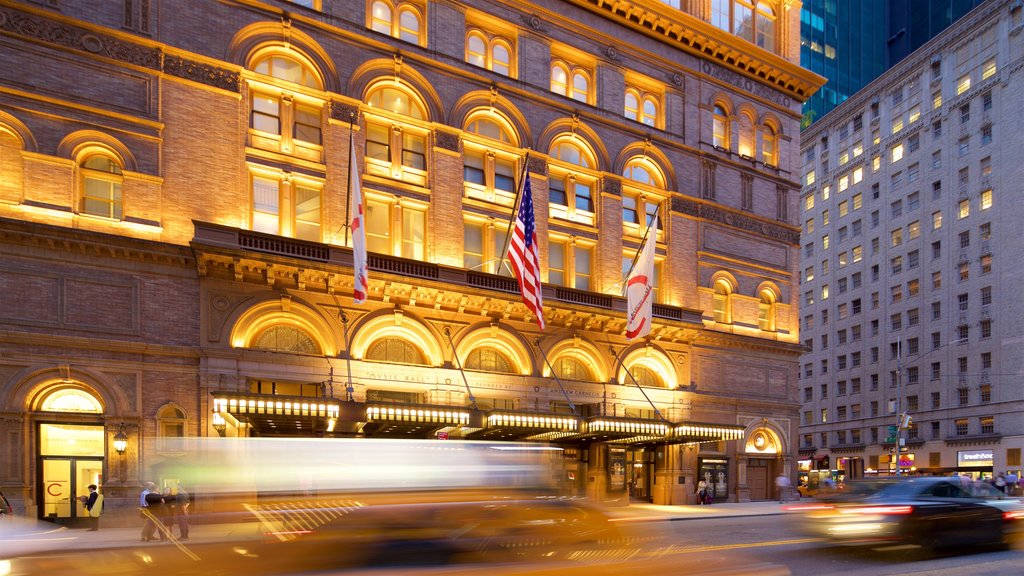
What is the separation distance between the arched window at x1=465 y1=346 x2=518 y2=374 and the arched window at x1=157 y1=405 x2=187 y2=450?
1013 cm

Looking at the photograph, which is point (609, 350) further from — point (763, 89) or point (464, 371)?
point (763, 89)

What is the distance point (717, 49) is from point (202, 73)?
24897 mm

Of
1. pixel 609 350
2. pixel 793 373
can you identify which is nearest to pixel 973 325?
pixel 793 373

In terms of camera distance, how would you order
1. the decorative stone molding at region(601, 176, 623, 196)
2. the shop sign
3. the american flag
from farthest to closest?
the shop sign → the decorative stone molding at region(601, 176, 623, 196) → the american flag

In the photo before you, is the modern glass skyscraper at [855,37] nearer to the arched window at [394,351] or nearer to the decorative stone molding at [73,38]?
the arched window at [394,351]

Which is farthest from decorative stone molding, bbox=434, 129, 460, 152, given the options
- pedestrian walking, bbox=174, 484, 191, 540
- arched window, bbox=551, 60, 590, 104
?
pedestrian walking, bbox=174, 484, 191, 540

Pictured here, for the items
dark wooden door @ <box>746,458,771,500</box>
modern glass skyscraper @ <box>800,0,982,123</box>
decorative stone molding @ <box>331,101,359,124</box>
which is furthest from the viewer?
modern glass skyscraper @ <box>800,0,982,123</box>

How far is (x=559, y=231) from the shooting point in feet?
110

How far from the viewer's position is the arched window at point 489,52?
32.8 meters

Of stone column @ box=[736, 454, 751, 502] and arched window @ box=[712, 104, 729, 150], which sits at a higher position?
arched window @ box=[712, 104, 729, 150]

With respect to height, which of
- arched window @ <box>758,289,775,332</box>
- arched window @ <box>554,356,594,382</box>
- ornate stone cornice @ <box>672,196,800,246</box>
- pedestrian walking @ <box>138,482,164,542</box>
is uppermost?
ornate stone cornice @ <box>672,196,800,246</box>

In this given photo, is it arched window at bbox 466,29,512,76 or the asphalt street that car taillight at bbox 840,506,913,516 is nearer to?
the asphalt street

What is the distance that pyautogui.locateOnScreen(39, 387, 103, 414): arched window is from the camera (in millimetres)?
22906

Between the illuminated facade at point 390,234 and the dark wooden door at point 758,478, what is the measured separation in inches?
9.7
